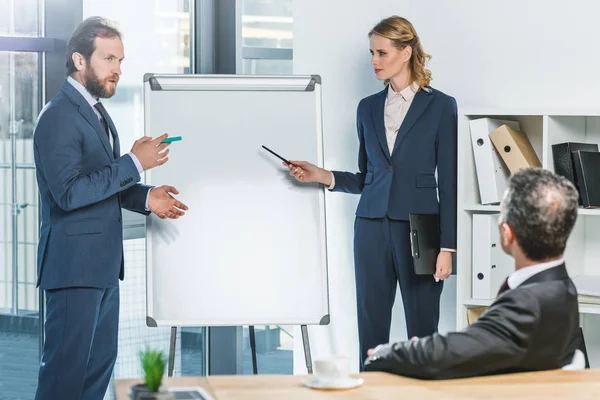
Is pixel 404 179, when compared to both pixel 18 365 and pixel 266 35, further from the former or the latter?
pixel 18 365

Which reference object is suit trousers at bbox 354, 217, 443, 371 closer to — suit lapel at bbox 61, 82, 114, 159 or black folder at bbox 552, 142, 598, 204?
black folder at bbox 552, 142, 598, 204

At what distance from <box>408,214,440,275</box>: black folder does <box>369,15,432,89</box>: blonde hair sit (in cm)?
55

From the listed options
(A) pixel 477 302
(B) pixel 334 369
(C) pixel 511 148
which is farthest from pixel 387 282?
(B) pixel 334 369

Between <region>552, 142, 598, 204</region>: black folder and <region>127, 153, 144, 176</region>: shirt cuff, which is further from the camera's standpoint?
<region>552, 142, 598, 204</region>: black folder

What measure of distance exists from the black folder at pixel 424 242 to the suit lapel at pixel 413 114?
0.99 feet

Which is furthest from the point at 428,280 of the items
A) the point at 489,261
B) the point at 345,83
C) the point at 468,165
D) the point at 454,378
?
the point at 454,378

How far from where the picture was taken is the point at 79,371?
300cm

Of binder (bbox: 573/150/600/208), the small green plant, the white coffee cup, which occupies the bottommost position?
the white coffee cup

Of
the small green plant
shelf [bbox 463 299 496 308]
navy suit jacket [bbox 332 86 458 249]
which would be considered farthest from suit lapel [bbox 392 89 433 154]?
the small green plant

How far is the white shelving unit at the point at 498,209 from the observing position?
337cm

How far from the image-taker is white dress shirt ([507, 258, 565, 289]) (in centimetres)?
191

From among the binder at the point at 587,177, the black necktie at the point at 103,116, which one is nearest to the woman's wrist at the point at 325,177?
the black necktie at the point at 103,116

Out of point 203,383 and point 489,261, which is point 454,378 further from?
point 489,261

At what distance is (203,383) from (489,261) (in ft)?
5.97
